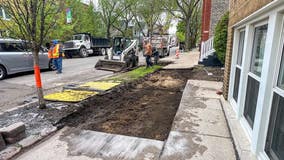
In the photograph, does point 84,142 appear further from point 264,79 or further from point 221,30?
point 221,30

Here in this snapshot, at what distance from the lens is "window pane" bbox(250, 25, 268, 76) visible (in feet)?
9.14

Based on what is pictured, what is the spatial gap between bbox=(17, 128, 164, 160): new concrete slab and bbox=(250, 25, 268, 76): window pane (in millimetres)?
1941

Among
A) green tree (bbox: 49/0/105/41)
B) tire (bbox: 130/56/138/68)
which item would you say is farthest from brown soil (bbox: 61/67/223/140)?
green tree (bbox: 49/0/105/41)

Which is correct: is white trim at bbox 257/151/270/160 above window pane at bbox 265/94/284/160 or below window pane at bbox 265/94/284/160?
below

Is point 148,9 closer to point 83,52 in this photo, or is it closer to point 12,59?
point 83,52

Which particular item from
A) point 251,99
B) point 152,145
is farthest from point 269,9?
point 152,145

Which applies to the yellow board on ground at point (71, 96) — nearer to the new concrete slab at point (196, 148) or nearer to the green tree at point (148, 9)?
Answer: the new concrete slab at point (196, 148)

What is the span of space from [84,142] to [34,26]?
2623mm

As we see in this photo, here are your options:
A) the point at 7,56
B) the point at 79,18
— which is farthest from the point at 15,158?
the point at 79,18

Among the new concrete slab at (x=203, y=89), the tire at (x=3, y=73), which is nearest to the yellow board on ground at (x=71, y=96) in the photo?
the new concrete slab at (x=203, y=89)

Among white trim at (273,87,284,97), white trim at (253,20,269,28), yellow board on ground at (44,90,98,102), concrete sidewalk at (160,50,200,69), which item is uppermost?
white trim at (253,20,269,28)

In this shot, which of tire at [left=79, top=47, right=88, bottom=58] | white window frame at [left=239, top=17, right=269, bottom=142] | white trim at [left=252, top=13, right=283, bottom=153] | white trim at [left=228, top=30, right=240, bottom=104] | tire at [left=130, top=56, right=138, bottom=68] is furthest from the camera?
tire at [left=79, top=47, right=88, bottom=58]

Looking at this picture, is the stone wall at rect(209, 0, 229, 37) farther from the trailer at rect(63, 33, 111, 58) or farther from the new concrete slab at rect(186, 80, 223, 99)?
the trailer at rect(63, 33, 111, 58)

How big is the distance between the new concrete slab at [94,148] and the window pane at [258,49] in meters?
1.94
